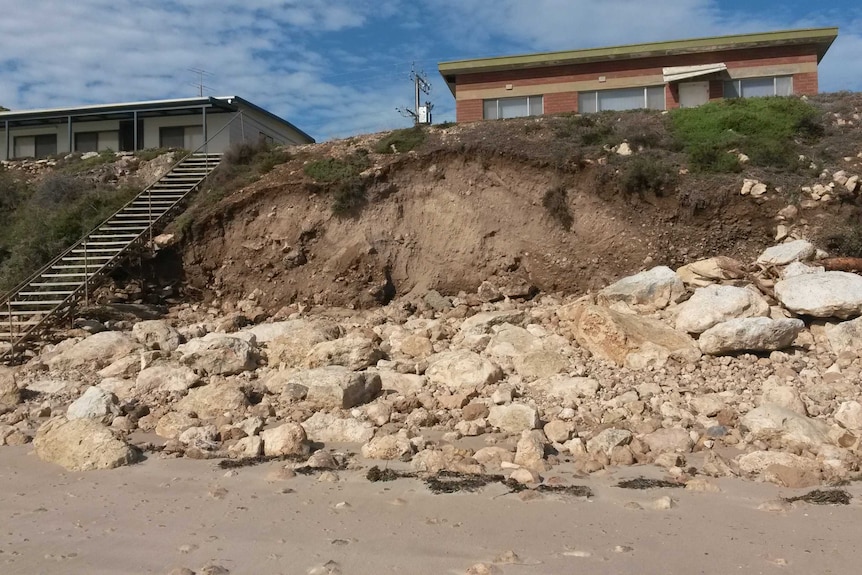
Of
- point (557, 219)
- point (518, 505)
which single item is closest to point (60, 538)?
point (518, 505)

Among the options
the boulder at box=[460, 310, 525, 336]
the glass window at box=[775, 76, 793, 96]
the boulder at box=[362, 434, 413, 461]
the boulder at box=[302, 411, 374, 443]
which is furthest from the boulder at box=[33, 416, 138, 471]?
the glass window at box=[775, 76, 793, 96]

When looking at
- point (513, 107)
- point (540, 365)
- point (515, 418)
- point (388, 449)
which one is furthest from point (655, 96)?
point (388, 449)

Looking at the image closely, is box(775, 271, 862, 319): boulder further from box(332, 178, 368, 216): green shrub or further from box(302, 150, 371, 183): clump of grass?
box(302, 150, 371, 183): clump of grass

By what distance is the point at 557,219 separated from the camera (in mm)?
14977

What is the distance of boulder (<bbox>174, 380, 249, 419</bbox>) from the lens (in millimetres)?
9133

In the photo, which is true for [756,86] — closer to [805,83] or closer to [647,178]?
[805,83]

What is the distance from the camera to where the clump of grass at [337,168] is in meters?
16.0

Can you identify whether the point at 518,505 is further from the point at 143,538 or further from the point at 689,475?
the point at 143,538

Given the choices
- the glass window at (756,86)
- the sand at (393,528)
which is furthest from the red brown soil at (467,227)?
the glass window at (756,86)

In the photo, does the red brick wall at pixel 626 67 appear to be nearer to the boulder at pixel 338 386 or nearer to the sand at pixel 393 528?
the boulder at pixel 338 386

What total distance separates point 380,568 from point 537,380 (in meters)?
5.56

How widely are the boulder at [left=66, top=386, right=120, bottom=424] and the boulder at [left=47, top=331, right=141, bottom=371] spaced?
255cm

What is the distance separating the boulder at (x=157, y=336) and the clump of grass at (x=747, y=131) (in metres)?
11.1

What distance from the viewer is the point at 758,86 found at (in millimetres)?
21922
